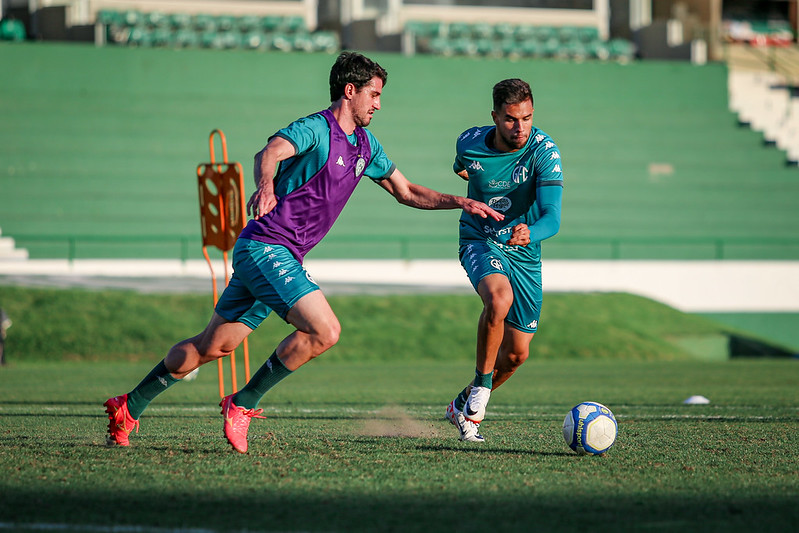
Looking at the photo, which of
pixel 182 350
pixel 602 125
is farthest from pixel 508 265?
pixel 602 125

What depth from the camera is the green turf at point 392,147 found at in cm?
2658

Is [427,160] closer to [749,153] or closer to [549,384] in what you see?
[749,153]

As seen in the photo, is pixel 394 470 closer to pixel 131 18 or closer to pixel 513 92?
pixel 513 92

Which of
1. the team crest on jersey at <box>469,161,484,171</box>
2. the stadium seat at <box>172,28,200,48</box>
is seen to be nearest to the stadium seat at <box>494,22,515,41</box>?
the stadium seat at <box>172,28,200,48</box>

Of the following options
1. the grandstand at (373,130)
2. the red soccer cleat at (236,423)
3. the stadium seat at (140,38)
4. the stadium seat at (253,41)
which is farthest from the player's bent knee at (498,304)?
the stadium seat at (253,41)

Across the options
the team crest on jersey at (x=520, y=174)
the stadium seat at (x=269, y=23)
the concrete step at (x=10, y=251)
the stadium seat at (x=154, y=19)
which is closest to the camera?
the team crest on jersey at (x=520, y=174)

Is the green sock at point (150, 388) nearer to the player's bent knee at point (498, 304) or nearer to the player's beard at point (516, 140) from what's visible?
the player's bent knee at point (498, 304)

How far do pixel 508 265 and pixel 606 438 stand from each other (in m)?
1.53

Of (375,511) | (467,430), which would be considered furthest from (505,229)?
(375,511)

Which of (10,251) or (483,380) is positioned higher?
(483,380)

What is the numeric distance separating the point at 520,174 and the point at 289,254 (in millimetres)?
1851

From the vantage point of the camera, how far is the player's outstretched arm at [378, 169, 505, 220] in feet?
20.8

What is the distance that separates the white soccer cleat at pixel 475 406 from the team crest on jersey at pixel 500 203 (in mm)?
1228

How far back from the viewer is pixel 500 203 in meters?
7.02
